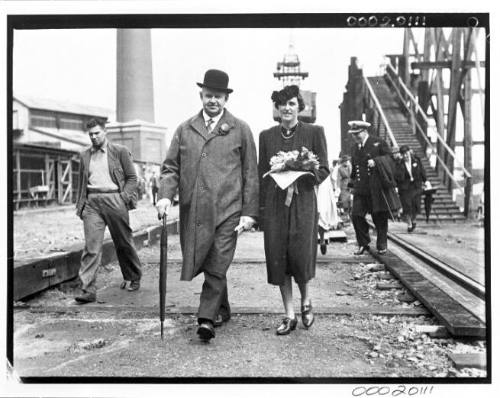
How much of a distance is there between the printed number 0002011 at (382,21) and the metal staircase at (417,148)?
9.65 feet

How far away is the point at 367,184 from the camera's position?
583 cm

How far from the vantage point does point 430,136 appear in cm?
713

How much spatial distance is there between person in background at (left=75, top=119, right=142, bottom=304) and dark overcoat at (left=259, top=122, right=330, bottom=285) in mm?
1484

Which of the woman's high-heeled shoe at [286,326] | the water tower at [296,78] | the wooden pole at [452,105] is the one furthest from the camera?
the wooden pole at [452,105]

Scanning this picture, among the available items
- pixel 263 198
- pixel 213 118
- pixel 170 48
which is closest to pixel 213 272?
pixel 263 198

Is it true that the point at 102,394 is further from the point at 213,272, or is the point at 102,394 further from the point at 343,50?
the point at 343,50

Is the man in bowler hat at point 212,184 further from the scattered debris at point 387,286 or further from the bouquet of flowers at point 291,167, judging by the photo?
the scattered debris at point 387,286

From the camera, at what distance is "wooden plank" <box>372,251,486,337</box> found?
10.4 ft

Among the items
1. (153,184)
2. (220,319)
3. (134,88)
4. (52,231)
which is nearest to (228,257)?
(220,319)

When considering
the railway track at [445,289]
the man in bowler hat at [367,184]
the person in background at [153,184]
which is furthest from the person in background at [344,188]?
the person in background at [153,184]

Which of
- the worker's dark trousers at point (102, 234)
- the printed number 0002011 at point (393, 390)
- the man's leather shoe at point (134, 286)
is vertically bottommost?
the printed number 0002011 at point (393, 390)

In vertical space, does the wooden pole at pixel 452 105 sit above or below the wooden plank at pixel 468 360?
above

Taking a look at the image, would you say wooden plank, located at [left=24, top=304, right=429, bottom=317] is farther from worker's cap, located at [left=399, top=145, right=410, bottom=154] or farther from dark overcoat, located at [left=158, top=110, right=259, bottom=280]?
worker's cap, located at [left=399, top=145, right=410, bottom=154]

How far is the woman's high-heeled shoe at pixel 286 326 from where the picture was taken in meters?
3.35
